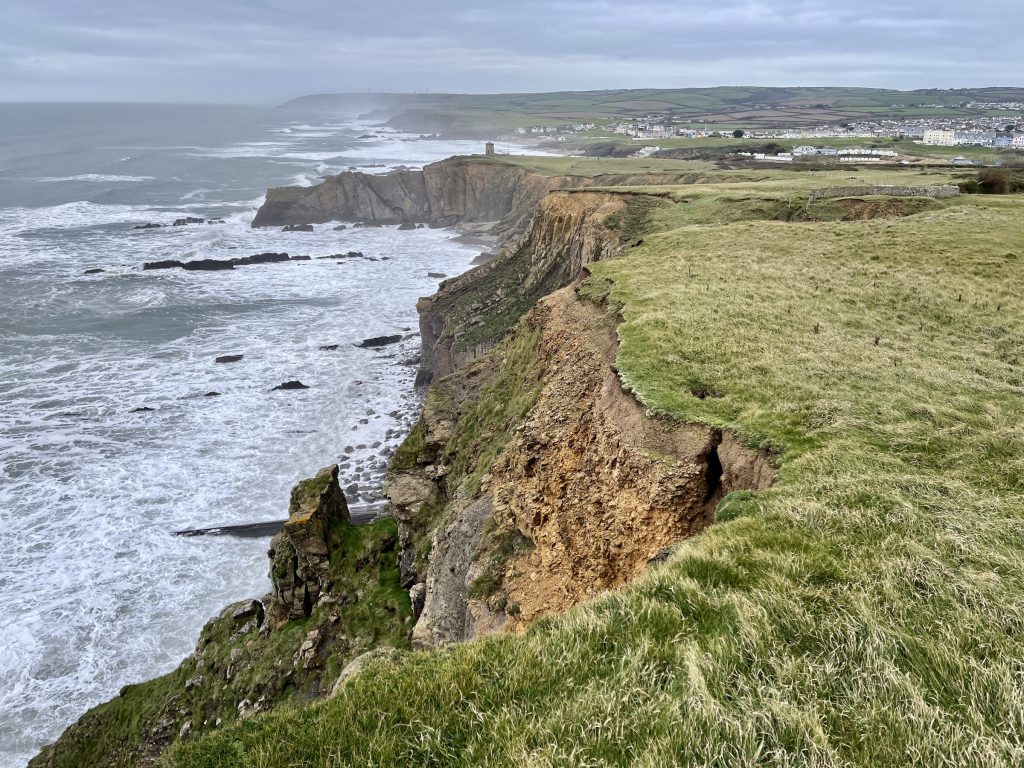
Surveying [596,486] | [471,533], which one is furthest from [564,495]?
[471,533]

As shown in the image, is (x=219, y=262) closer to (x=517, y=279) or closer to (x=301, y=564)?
(x=517, y=279)

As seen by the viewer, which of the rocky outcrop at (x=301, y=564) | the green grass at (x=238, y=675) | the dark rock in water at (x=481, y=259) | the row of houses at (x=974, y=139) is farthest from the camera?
the row of houses at (x=974, y=139)

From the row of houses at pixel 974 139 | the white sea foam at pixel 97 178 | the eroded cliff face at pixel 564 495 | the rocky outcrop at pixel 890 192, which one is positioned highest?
the row of houses at pixel 974 139

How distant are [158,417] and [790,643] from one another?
119ft

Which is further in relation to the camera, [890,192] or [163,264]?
[163,264]

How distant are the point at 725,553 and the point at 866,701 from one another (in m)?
2.14

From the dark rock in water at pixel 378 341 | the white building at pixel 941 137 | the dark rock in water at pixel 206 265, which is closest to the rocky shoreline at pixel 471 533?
the dark rock in water at pixel 378 341

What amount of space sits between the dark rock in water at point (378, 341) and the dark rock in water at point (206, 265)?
29553mm

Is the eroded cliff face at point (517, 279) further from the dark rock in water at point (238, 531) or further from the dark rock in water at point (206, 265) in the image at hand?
the dark rock in water at point (206, 265)

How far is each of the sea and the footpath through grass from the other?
59.9 ft

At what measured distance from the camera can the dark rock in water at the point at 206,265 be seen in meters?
65.1

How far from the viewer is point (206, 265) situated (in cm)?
6562

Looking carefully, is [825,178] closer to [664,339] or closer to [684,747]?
[664,339]

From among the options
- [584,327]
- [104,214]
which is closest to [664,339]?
[584,327]
